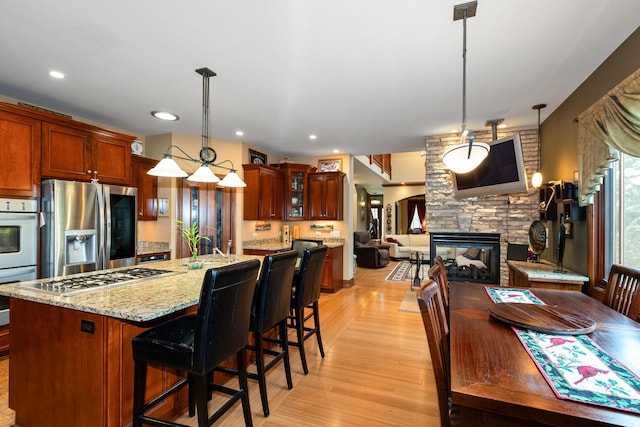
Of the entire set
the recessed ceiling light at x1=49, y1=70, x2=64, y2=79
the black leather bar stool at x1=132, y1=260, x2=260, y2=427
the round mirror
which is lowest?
the black leather bar stool at x1=132, y1=260, x2=260, y2=427

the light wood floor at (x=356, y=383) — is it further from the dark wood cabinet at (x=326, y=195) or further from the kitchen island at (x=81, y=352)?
the dark wood cabinet at (x=326, y=195)

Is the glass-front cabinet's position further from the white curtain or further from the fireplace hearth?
the white curtain

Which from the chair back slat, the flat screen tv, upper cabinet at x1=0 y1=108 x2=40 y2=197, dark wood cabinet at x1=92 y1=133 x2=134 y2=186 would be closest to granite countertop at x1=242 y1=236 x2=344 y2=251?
dark wood cabinet at x1=92 y1=133 x2=134 y2=186

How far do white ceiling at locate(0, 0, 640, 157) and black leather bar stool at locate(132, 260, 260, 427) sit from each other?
5.39ft

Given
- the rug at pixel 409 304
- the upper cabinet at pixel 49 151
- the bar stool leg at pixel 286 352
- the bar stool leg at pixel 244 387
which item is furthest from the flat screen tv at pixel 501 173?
the upper cabinet at pixel 49 151

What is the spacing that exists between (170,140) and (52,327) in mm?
3526

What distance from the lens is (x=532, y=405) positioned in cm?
94

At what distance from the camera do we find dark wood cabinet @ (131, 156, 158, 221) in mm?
4375

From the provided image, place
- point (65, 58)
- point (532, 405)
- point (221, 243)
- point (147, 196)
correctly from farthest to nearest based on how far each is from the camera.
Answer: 1. point (221, 243)
2. point (147, 196)
3. point (65, 58)
4. point (532, 405)

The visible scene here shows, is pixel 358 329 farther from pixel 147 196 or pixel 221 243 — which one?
pixel 147 196

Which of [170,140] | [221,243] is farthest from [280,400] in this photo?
[170,140]

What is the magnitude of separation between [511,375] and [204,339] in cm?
134

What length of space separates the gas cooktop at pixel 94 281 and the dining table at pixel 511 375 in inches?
83.8

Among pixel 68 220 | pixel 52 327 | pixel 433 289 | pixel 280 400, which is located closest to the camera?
pixel 433 289
